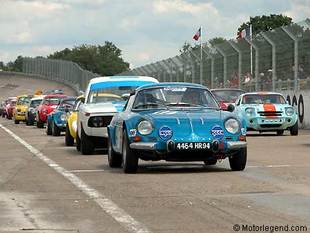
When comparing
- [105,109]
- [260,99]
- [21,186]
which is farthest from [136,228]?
[260,99]

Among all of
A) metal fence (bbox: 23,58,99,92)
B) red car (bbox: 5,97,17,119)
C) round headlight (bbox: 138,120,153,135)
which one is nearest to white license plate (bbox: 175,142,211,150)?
round headlight (bbox: 138,120,153,135)

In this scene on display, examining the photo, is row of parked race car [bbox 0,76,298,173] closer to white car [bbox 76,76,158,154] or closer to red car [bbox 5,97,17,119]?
white car [bbox 76,76,158,154]

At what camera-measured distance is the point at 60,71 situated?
12412 centimetres

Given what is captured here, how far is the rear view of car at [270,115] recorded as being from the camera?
87.8ft

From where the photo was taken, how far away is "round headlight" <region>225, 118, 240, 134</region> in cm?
1333

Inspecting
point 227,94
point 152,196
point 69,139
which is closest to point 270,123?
point 227,94

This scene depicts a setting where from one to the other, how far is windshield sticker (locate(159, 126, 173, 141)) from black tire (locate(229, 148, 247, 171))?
120 cm

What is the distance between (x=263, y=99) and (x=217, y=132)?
1496 centimetres

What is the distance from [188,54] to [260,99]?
1753 cm

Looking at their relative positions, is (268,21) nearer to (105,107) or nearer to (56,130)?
(56,130)

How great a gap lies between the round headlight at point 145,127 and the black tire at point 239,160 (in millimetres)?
1447

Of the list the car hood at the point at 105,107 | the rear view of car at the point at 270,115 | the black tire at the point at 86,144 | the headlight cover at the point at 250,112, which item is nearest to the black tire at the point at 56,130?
the rear view of car at the point at 270,115

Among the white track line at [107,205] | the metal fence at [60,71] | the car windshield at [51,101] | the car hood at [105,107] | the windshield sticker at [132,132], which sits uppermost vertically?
the metal fence at [60,71]

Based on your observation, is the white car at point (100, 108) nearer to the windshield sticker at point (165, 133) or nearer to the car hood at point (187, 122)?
the car hood at point (187, 122)
